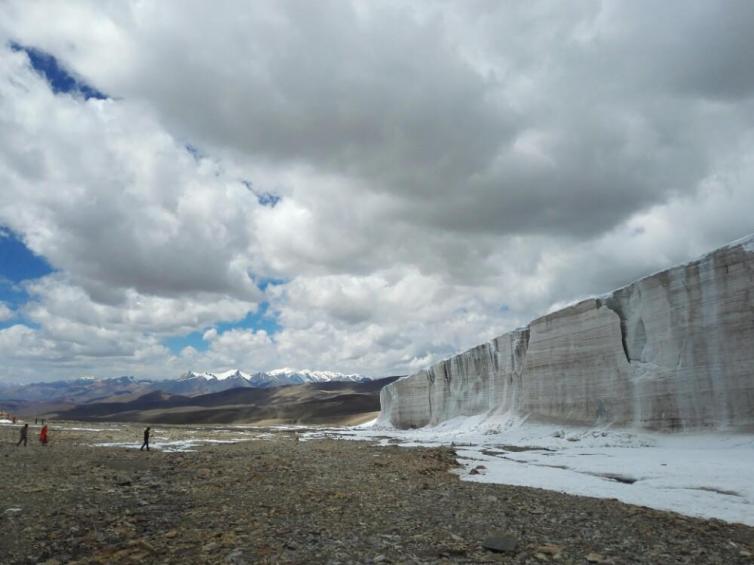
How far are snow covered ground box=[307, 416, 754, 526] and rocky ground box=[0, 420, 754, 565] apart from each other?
4.89 ft

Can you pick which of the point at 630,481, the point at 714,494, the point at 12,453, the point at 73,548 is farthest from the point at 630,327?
the point at 12,453

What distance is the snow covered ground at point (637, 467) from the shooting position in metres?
13.2

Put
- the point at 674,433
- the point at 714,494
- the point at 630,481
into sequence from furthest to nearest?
the point at 674,433 → the point at 630,481 → the point at 714,494

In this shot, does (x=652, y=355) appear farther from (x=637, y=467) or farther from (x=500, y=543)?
(x=500, y=543)

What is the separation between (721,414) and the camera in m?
23.4

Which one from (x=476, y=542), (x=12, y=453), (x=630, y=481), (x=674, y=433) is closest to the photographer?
(x=476, y=542)

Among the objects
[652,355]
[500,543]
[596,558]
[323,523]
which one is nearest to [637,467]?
[596,558]

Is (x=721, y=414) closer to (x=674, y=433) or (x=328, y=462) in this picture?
(x=674, y=433)

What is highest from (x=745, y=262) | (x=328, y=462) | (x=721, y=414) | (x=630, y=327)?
(x=745, y=262)

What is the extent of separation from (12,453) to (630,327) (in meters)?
33.3

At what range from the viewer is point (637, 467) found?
1823cm

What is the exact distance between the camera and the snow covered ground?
43.4 feet

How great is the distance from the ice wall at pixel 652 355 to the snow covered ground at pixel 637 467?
1480 mm

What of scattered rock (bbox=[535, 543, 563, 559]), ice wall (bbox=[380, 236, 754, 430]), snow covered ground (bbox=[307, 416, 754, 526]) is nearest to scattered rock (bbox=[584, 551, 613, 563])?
scattered rock (bbox=[535, 543, 563, 559])
